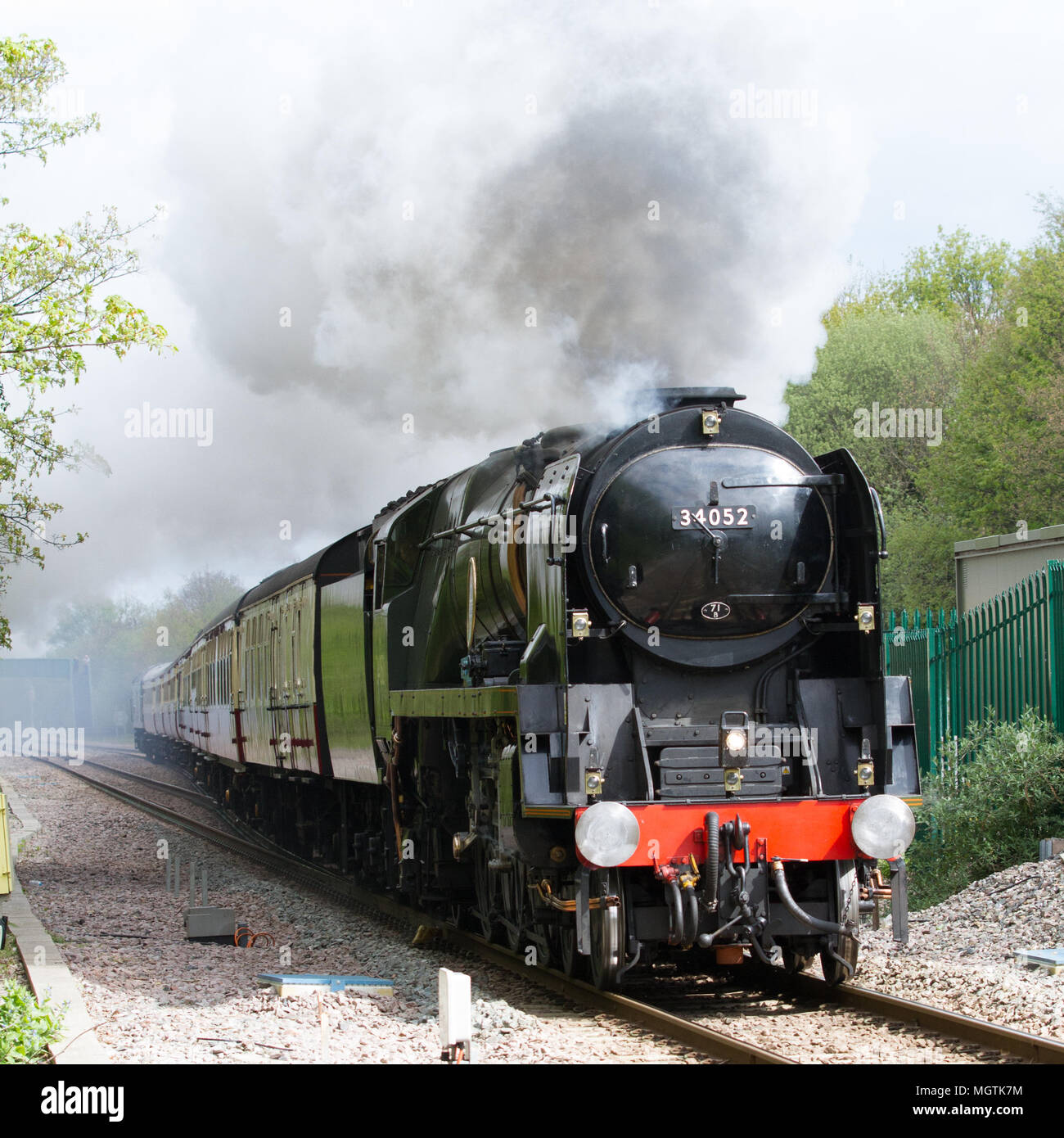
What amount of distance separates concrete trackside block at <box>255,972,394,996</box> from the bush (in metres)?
4.78

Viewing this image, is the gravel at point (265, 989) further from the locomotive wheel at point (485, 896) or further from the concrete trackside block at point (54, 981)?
the locomotive wheel at point (485, 896)

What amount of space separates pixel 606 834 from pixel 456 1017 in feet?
5.01

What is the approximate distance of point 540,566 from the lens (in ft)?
26.1

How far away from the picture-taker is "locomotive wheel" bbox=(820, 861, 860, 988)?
7332 millimetres

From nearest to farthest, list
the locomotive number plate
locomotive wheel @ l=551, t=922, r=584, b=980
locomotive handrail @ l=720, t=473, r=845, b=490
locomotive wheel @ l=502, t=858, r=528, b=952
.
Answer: the locomotive number plate < locomotive handrail @ l=720, t=473, r=845, b=490 < locomotive wheel @ l=551, t=922, r=584, b=980 < locomotive wheel @ l=502, t=858, r=528, b=952

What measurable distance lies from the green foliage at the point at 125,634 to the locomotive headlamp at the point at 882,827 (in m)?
69.9

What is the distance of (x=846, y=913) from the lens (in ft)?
24.1

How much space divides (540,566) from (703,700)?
122 centimetres

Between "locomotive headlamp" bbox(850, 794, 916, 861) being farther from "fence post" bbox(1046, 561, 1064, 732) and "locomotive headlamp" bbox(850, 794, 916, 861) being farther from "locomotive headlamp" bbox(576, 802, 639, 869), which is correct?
"fence post" bbox(1046, 561, 1064, 732)

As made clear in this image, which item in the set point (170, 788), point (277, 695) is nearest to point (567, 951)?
point (277, 695)

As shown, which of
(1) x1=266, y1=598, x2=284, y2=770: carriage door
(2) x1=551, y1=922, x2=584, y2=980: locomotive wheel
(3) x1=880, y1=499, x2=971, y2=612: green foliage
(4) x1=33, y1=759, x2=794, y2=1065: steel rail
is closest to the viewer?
(4) x1=33, y1=759, x2=794, y2=1065: steel rail

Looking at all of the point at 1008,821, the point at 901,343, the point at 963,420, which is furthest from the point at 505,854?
the point at 901,343

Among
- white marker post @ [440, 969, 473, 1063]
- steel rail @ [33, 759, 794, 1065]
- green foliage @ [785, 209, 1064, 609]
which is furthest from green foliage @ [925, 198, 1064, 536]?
white marker post @ [440, 969, 473, 1063]
